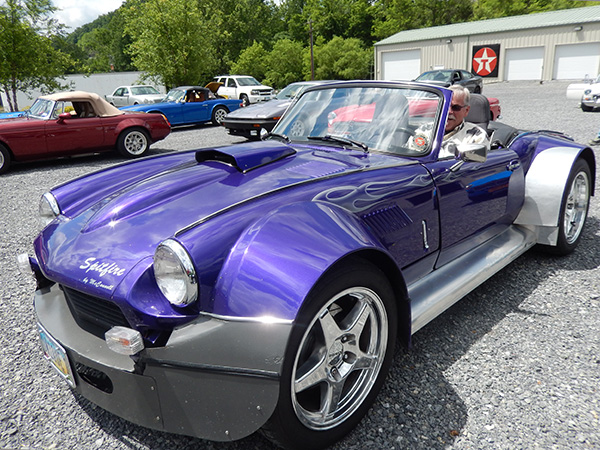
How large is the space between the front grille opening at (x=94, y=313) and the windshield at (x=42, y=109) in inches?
329

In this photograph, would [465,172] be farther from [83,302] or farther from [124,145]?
[124,145]

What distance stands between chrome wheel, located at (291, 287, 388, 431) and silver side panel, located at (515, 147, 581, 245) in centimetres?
220

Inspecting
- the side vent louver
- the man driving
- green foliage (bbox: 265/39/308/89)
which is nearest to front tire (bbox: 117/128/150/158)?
the man driving

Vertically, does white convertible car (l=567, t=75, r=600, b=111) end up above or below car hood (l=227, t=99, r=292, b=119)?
below

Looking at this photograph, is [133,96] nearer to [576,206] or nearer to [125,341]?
[576,206]

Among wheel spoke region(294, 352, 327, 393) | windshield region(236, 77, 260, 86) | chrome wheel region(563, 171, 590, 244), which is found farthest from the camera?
windshield region(236, 77, 260, 86)

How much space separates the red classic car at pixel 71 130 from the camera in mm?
8672

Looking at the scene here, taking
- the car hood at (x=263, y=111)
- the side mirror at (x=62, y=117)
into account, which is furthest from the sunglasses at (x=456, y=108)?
the side mirror at (x=62, y=117)

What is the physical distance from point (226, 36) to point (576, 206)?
170 feet

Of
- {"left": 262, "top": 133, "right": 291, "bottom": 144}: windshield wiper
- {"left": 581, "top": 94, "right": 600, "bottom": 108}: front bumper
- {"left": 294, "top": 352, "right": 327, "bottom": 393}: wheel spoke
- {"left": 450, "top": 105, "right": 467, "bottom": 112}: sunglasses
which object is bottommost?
{"left": 581, "top": 94, "right": 600, "bottom": 108}: front bumper

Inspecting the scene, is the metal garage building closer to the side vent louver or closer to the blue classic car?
the blue classic car

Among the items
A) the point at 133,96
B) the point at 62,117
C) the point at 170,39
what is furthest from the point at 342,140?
the point at 170,39

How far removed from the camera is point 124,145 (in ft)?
32.5

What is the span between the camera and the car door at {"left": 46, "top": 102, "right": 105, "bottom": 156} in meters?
8.87
